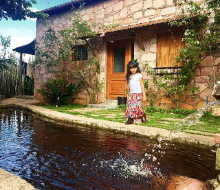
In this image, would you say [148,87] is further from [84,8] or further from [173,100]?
[84,8]

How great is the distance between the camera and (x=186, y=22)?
5.87 meters

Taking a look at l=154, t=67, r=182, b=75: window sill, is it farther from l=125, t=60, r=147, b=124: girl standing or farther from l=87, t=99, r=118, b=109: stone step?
l=125, t=60, r=147, b=124: girl standing

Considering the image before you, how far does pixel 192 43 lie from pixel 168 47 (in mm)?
1011

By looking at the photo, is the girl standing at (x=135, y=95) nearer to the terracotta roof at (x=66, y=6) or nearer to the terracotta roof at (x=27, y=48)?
the terracotta roof at (x=66, y=6)

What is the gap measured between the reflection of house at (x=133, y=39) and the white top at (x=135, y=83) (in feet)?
8.56

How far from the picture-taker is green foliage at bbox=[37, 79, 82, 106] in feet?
27.1

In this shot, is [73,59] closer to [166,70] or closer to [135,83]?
[166,70]

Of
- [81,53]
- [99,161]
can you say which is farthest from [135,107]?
[81,53]

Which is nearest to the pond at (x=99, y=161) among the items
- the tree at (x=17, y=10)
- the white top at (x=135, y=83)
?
the white top at (x=135, y=83)

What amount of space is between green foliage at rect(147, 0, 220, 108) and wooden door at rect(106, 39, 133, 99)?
178 centimetres

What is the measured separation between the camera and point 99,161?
2457 mm

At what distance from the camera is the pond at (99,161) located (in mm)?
1942

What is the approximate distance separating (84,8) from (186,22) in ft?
16.4

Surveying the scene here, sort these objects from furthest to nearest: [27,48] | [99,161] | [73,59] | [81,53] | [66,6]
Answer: [27,48] < [73,59] < [66,6] < [81,53] < [99,161]
